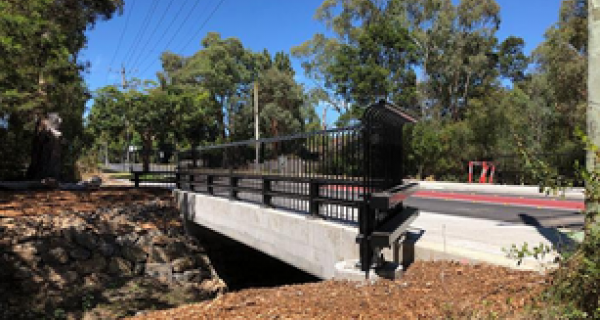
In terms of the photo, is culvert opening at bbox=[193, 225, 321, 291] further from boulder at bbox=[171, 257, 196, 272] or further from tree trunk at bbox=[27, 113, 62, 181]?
tree trunk at bbox=[27, 113, 62, 181]

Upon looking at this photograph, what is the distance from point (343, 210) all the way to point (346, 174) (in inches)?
56.4

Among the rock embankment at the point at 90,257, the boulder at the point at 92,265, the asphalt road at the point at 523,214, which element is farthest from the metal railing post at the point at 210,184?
the asphalt road at the point at 523,214

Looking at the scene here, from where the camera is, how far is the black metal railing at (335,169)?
4.70 meters

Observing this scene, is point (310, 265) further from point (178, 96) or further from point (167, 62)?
point (167, 62)

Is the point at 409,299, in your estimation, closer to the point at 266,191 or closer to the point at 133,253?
the point at 266,191

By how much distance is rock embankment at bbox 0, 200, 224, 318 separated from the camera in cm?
771

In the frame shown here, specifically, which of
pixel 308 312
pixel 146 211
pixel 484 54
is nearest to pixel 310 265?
pixel 308 312

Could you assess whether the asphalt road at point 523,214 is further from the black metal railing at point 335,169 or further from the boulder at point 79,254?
the boulder at point 79,254

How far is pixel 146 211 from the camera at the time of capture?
37.4 feet

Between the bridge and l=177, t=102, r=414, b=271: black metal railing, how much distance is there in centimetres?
1

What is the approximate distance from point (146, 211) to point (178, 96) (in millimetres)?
21493

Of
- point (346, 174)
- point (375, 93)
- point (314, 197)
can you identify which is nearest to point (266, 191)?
point (314, 197)

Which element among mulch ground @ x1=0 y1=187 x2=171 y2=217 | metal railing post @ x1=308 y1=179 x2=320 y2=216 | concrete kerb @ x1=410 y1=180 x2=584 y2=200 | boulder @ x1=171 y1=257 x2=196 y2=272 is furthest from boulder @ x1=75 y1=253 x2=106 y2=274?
concrete kerb @ x1=410 y1=180 x2=584 y2=200

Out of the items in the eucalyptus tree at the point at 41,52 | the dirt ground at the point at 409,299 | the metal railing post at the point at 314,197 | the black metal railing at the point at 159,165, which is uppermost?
the eucalyptus tree at the point at 41,52
